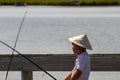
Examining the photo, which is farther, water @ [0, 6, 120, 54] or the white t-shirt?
water @ [0, 6, 120, 54]

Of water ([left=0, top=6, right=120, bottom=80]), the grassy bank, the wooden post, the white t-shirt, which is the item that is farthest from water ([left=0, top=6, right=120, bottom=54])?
the white t-shirt

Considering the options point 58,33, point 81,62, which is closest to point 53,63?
point 81,62

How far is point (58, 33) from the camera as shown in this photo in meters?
22.2

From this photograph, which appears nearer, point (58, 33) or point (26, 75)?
point (26, 75)

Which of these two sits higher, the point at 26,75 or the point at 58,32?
the point at 26,75

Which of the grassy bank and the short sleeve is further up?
the short sleeve

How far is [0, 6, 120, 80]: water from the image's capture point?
1577 centimetres

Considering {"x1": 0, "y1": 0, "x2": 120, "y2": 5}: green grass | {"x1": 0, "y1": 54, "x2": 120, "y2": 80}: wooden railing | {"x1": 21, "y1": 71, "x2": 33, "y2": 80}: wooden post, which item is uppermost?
{"x1": 0, "y1": 54, "x2": 120, "y2": 80}: wooden railing

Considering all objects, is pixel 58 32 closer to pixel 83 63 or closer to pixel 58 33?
pixel 58 33

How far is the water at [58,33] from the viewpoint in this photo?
15.8 metres

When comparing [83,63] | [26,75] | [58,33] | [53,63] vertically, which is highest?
[83,63]

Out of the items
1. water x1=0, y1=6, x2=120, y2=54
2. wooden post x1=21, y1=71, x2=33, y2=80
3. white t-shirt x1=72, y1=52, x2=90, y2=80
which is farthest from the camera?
water x1=0, y1=6, x2=120, y2=54

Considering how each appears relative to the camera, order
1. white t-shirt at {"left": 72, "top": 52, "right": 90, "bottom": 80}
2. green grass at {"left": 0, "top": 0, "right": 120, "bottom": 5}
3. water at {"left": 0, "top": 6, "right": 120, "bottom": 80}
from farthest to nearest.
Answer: green grass at {"left": 0, "top": 0, "right": 120, "bottom": 5} < water at {"left": 0, "top": 6, "right": 120, "bottom": 80} < white t-shirt at {"left": 72, "top": 52, "right": 90, "bottom": 80}

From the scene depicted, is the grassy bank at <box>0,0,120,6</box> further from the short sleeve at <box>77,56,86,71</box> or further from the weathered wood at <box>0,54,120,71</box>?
the short sleeve at <box>77,56,86,71</box>
